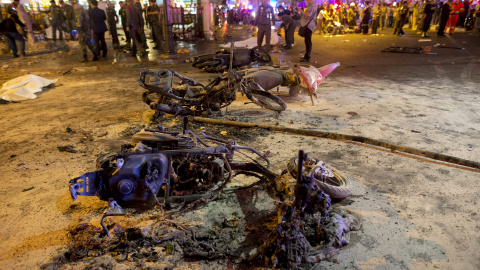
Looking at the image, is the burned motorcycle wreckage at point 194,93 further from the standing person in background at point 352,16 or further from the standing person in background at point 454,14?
the standing person in background at point 454,14

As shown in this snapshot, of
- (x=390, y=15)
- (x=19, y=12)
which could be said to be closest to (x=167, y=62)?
(x=19, y=12)

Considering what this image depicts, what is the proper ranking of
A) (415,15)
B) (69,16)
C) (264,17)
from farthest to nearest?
(415,15) < (69,16) < (264,17)

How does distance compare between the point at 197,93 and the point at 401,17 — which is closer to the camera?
the point at 197,93

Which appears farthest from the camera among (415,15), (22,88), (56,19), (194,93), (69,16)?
(415,15)

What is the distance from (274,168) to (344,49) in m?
13.7

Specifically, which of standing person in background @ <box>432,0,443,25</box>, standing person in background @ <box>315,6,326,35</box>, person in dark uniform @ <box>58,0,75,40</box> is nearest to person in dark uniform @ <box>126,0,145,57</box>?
person in dark uniform @ <box>58,0,75,40</box>

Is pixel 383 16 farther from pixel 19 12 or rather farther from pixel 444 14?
pixel 19 12

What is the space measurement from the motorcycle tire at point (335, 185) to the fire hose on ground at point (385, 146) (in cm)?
143

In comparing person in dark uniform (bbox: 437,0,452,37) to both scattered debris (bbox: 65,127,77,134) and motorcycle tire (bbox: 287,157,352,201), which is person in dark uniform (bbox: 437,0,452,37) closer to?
motorcycle tire (bbox: 287,157,352,201)

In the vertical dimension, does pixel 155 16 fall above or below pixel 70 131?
above

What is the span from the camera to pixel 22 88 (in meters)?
7.97

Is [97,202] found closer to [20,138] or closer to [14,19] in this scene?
[20,138]

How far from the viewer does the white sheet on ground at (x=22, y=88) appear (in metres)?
7.69

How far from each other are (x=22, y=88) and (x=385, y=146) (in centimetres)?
905
